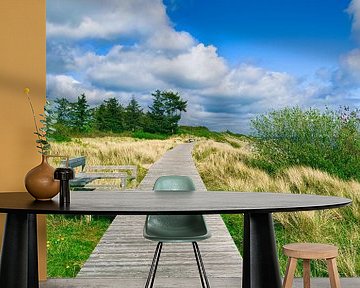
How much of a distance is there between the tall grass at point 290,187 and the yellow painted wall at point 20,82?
2374 millimetres

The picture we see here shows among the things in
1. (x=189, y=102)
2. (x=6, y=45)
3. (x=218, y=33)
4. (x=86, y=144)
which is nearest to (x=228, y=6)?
(x=218, y=33)

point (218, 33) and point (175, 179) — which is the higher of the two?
point (218, 33)

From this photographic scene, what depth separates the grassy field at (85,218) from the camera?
5.32 metres

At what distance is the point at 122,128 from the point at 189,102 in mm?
718

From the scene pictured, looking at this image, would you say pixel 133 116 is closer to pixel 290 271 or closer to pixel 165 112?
pixel 165 112

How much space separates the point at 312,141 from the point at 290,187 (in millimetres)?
716

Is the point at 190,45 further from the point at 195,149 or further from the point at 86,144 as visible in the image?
the point at 86,144

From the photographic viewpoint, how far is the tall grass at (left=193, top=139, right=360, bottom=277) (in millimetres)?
5125

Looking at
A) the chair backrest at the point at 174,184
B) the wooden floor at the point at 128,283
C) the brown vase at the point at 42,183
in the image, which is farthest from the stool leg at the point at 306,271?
the brown vase at the point at 42,183

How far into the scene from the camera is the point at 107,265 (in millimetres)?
3889

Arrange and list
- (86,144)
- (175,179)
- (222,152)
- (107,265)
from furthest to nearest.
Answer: (222,152) < (86,144) < (107,265) < (175,179)

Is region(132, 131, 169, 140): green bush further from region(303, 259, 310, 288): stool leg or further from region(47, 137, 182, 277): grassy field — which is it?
region(303, 259, 310, 288): stool leg

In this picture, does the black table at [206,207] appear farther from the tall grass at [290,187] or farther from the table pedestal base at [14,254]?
the tall grass at [290,187]

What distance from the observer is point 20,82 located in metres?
3.43
